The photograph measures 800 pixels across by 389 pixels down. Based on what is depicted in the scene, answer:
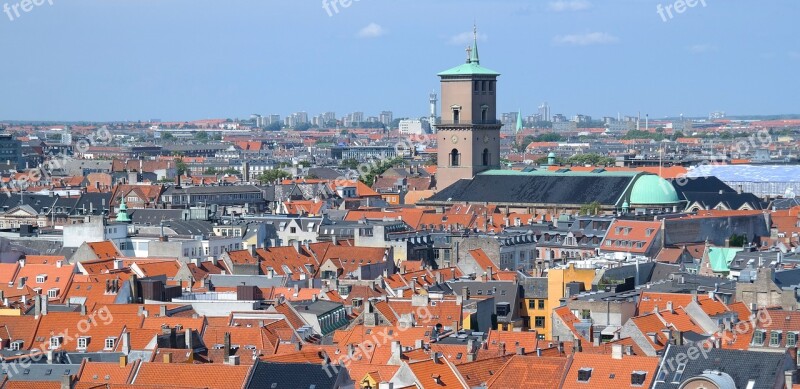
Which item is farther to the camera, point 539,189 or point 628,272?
point 539,189

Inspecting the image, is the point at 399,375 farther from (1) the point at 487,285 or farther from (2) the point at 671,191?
(2) the point at 671,191

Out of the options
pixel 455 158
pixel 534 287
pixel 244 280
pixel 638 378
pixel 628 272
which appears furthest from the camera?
pixel 455 158

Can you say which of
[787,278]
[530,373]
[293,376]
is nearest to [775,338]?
[530,373]

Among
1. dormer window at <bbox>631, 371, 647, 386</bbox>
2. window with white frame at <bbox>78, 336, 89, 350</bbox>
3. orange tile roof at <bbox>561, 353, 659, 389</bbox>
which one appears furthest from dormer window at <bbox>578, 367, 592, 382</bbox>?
window with white frame at <bbox>78, 336, 89, 350</bbox>

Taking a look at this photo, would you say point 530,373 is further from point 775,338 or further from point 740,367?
point 775,338

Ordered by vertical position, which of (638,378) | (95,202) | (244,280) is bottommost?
(95,202)

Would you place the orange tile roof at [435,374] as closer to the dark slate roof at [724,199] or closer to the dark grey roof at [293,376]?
the dark grey roof at [293,376]

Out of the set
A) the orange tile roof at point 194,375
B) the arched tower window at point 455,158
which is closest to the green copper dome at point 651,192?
the arched tower window at point 455,158

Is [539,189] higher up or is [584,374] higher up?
[584,374]
